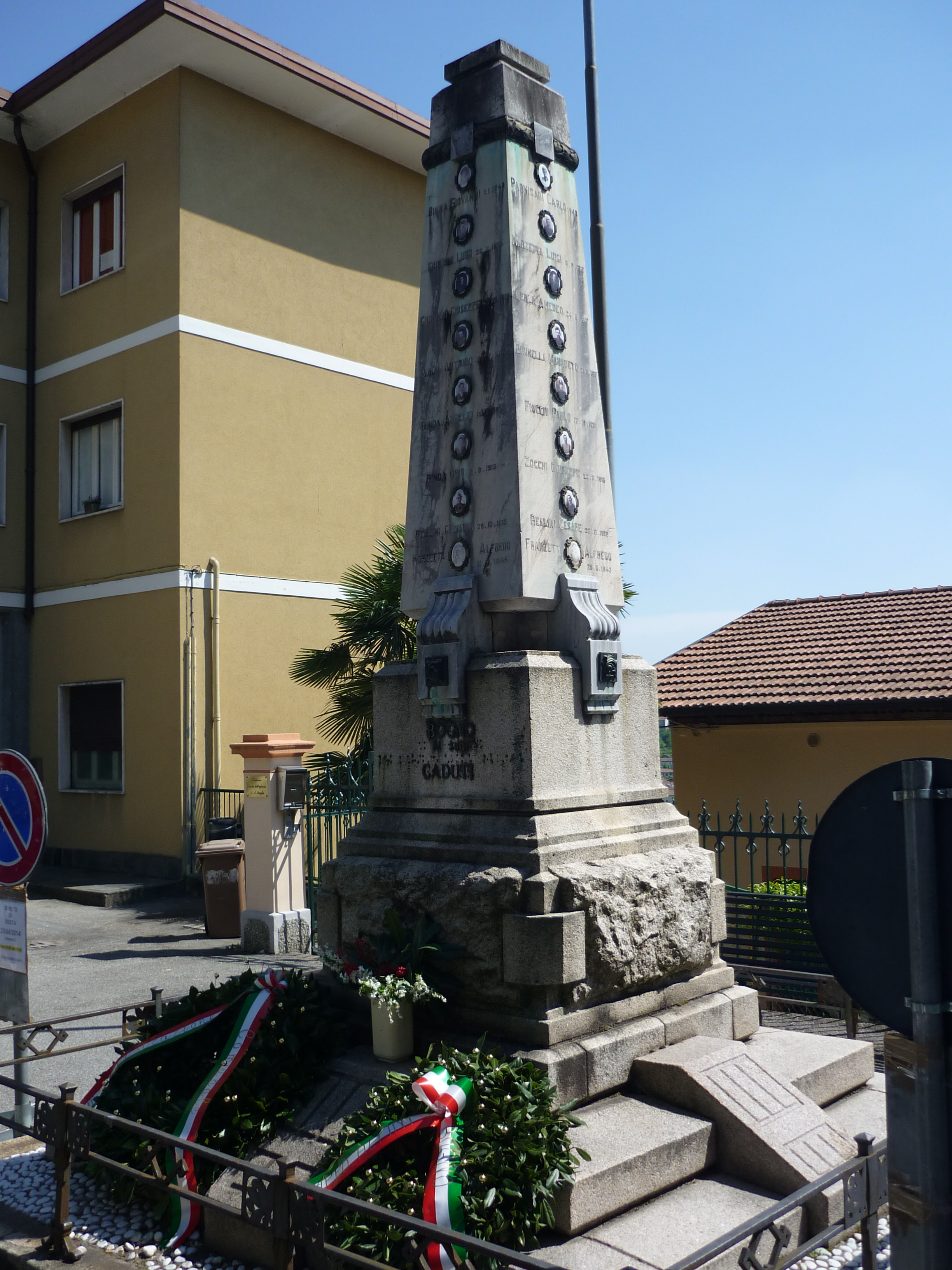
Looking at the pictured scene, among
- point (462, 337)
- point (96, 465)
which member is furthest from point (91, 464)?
point (462, 337)

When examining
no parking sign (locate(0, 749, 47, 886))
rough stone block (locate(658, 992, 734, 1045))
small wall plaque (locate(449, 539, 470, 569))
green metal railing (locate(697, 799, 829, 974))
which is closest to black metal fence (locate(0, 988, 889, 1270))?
no parking sign (locate(0, 749, 47, 886))

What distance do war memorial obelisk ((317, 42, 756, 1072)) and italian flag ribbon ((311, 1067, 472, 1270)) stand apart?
662 millimetres

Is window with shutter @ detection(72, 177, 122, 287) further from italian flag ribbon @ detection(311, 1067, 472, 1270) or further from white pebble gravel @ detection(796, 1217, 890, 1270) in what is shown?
white pebble gravel @ detection(796, 1217, 890, 1270)

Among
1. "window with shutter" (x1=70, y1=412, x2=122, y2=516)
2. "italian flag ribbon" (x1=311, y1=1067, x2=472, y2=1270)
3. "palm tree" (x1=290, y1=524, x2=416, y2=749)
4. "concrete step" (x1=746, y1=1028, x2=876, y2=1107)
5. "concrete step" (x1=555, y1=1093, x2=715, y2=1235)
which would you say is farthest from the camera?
"window with shutter" (x1=70, y1=412, x2=122, y2=516)

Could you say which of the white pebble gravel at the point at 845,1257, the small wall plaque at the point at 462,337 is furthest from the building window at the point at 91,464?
the white pebble gravel at the point at 845,1257

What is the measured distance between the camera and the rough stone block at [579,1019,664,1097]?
4.73m

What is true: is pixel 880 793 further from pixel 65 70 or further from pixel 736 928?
pixel 65 70

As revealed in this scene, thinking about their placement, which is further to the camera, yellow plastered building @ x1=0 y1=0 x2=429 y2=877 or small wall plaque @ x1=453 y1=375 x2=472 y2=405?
yellow plastered building @ x1=0 y1=0 x2=429 y2=877

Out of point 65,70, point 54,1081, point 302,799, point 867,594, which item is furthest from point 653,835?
point 65,70

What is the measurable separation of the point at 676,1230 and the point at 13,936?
10.6ft

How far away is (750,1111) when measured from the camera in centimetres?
466

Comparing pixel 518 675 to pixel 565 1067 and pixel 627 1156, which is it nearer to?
pixel 565 1067

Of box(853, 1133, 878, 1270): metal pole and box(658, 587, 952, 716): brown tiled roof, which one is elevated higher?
box(658, 587, 952, 716): brown tiled roof

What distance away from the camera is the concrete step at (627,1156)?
403cm
